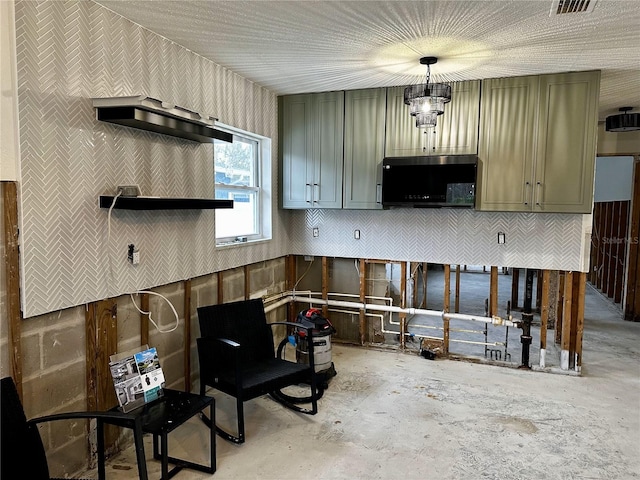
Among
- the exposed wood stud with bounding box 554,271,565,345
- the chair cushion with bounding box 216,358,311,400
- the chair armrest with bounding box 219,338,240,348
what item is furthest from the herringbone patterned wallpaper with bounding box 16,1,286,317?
the exposed wood stud with bounding box 554,271,565,345

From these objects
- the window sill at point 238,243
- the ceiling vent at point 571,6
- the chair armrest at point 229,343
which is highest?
the ceiling vent at point 571,6

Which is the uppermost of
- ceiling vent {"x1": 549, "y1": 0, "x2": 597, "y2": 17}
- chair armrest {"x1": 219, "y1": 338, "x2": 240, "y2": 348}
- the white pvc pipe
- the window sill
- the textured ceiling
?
the textured ceiling

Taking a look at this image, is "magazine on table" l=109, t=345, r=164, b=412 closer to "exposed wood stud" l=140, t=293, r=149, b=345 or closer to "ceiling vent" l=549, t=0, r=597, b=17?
"exposed wood stud" l=140, t=293, r=149, b=345

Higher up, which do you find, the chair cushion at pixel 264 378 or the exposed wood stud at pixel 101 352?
the exposed wood stud at pixel 101 352

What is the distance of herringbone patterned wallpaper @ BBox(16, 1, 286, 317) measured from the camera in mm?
2148

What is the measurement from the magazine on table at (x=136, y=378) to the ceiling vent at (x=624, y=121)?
544 centimetres

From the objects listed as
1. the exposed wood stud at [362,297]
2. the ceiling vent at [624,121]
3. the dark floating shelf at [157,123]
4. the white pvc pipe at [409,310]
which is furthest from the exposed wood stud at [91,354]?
the ceiling vent at [624,121]

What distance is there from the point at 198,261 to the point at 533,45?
2.86 m

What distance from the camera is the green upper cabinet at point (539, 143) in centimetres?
370

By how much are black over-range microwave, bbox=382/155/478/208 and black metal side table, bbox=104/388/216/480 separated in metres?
2.51

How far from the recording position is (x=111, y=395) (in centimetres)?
268

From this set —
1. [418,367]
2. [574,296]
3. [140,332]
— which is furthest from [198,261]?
[574,296]

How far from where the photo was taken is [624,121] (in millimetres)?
5031

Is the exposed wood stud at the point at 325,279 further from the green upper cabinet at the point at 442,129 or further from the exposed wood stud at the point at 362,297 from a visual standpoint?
the green upper cabinet at the point at 442,129
